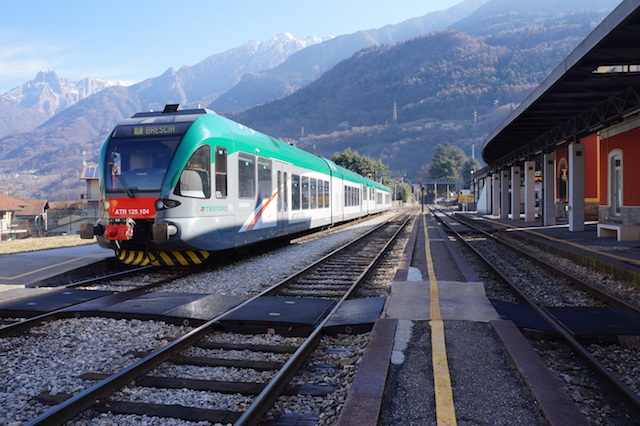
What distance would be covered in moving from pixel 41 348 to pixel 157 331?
1.15 m

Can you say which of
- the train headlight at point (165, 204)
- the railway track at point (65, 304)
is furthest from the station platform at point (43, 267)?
the train headlight at point (165, 204)

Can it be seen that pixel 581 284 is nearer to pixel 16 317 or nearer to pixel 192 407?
pixel 192 407

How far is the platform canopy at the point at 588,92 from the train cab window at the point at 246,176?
769cm

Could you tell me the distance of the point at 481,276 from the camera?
32.0 ft

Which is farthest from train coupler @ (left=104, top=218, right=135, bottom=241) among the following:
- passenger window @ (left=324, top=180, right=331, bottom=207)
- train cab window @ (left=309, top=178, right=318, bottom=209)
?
passenger window @ (left=324, top=180, right=331, bottom=207)

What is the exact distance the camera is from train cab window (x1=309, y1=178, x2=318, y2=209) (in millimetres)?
18125

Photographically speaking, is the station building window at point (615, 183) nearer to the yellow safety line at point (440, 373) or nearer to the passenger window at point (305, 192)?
the passenger window at point (305, 192)

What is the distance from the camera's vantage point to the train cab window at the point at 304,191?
16.7 metres

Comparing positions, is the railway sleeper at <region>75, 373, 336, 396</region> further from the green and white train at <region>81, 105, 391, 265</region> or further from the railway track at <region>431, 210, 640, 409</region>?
the green and white train at <region>81, 105, 391, 265</region>

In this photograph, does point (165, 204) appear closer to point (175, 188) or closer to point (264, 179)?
point (175, 188)

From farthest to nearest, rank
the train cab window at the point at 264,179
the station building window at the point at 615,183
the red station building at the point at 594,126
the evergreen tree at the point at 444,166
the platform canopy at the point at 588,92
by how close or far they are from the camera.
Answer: the evergreen tree at the point at 444,166, the station building window at the point at 615,183, the train cab window at the point at 264,179, the red station building at the point at 594,126, the platform canopy at the point at 588,92

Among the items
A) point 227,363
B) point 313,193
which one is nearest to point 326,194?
point 313,193

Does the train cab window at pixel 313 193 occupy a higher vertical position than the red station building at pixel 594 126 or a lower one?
lower

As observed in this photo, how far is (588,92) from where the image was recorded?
45.9 ft
